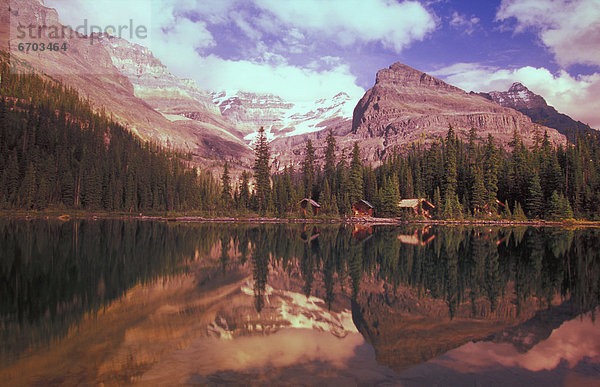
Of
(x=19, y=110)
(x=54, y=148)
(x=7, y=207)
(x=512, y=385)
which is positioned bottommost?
(x=512, y=385)

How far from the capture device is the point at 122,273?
18031 millimetres

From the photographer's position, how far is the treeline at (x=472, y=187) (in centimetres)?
7800

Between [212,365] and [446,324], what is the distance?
22.0ft

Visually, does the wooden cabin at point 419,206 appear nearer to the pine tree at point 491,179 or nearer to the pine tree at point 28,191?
the pine tree at point 491,179

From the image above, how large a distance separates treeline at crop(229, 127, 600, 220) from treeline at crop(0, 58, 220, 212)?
80.3ft

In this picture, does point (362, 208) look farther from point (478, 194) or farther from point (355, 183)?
point (478, 194)

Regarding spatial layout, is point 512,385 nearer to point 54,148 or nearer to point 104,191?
point 104,191

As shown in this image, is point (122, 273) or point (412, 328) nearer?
point (412, 328)

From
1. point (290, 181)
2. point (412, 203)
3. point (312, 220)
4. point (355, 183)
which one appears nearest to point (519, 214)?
point (412, 203)

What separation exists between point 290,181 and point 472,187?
45.2 m

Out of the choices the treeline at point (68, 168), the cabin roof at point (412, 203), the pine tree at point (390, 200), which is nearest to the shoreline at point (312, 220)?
the pine tree at point (390, 200)

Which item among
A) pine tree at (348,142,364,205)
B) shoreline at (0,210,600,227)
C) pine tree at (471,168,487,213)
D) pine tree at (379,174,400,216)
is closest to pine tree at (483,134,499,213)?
pine tree at (471,168,487,213)

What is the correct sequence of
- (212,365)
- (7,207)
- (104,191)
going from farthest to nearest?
(104,191) → (7,207) → (212,365)

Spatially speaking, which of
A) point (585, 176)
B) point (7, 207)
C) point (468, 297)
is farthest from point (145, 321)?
point (585, 176)
